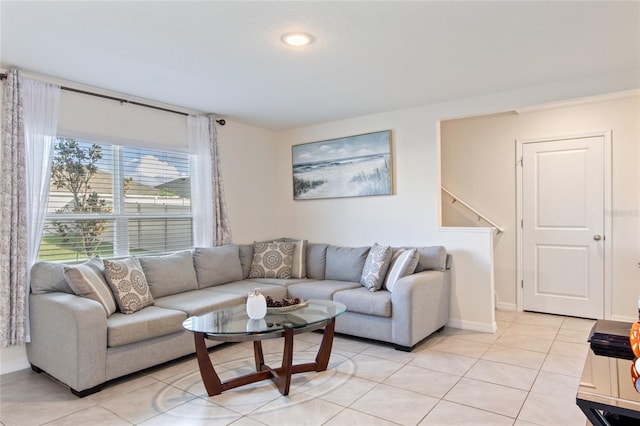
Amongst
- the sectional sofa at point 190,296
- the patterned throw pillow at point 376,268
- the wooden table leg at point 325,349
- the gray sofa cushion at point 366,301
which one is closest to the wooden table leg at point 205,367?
the sectional sofa at point 190,296

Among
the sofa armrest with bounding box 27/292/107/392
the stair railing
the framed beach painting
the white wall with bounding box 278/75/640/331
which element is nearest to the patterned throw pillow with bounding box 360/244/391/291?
the white wall with bounding box 278/75/640/331

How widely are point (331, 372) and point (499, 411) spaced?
1.15 metres

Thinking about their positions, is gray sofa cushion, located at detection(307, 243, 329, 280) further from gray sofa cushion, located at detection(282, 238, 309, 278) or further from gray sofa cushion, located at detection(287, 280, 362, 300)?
gray sofa cushion, located at detection(287, 280, 362, 300)

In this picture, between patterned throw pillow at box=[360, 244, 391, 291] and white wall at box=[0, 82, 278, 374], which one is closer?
white wall at box=[0, 82, 278, 374]

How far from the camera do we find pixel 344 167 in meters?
4.81

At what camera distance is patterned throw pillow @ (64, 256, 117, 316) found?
286 cm

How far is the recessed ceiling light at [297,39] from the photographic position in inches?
96.6

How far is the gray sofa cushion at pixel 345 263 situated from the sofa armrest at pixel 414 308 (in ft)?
2.48

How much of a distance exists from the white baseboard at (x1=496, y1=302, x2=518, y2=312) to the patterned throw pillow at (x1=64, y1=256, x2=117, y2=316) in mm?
4088

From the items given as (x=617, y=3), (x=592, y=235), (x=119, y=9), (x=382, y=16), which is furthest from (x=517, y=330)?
(x=119, y=9)

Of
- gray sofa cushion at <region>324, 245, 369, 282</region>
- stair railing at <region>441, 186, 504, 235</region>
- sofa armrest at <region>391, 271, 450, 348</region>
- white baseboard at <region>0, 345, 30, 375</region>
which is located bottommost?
white baseboard at <region>0, 345, 30, 375</region>

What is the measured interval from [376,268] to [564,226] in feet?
7.25

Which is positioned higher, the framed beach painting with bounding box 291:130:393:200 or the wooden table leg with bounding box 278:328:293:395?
the framed beach painting with bounding box 291:130:393:200

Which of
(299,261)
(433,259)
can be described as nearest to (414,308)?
(433,259)
